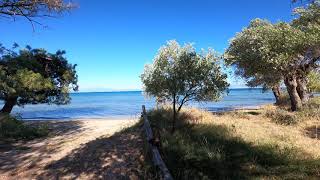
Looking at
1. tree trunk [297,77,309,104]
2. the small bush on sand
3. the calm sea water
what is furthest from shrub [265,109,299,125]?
the small bush on sand

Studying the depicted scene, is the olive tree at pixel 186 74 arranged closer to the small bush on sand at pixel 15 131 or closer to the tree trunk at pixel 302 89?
the small bush on sand at pixel 15 131

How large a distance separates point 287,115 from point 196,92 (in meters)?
6.90

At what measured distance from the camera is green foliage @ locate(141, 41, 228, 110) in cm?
1606

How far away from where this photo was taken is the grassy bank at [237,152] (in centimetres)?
934

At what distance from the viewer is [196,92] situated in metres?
16.7

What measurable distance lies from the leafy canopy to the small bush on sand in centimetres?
149

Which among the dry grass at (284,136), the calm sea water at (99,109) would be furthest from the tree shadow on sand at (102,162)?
the calm sea water at (99,109)

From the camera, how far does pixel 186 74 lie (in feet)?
52.4

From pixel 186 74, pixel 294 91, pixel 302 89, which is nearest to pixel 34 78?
pixel 186 74

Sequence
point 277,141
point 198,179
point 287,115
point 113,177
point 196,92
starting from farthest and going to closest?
point 287,115
point 196,92
point 277,141
point 113,177
point 198,179

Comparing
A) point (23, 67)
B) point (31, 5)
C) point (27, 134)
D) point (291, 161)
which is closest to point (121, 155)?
point (291, 161)

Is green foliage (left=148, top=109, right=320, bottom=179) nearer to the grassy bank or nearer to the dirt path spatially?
the grassy bank

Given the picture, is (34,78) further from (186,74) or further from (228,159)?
(228,159)

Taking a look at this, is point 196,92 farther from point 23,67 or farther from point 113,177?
point 23,67
